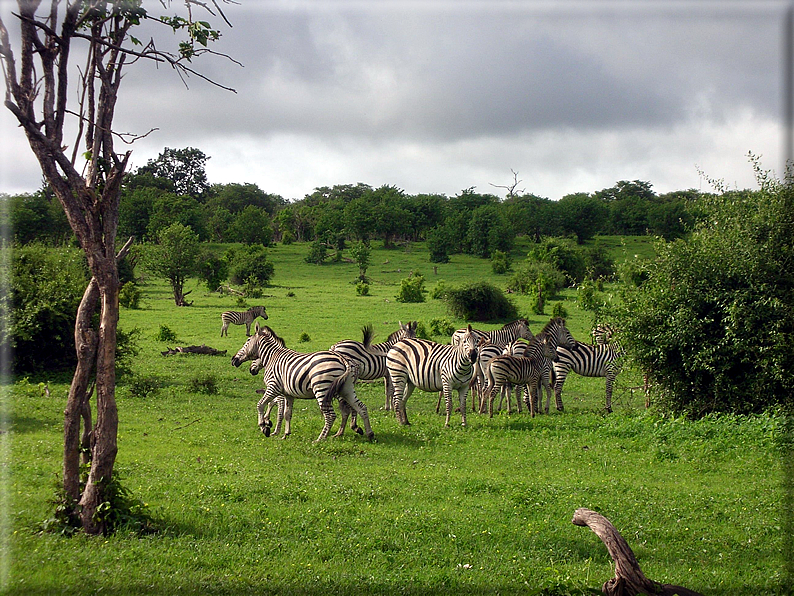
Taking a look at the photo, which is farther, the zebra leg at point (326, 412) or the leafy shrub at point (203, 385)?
the leafy shrub at point (203, 385)

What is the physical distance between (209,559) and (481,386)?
35.5 ft

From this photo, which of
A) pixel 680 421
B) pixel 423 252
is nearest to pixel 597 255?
pixel 423 252

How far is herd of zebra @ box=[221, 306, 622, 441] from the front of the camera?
12.3 meters

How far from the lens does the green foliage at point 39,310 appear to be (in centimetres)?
1686

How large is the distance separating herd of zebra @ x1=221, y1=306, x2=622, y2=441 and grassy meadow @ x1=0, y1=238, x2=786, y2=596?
642 millimetres

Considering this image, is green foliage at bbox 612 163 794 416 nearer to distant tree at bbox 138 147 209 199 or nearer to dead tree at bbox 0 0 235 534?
dead tree at bbox 0 0 235 534

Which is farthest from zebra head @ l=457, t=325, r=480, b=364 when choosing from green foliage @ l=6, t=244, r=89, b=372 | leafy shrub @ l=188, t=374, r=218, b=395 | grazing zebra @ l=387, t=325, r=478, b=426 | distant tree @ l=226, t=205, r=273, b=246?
distant tree @ l=226, t=205, r=273, b=246

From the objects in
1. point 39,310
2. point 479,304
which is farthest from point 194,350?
point 479,304

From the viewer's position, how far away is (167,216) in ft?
203

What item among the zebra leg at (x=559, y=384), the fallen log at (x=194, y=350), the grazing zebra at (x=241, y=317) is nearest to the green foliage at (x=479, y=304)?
the grazing zebra at (x=241, y=317)

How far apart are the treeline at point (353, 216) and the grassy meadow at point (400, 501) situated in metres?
44.9

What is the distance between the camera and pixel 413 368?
14688 mm

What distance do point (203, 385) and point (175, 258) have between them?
22084 millimetres

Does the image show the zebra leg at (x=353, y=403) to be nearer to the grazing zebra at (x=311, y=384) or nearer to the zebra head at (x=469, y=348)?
the grazing zebra at (x=311, y=384)
